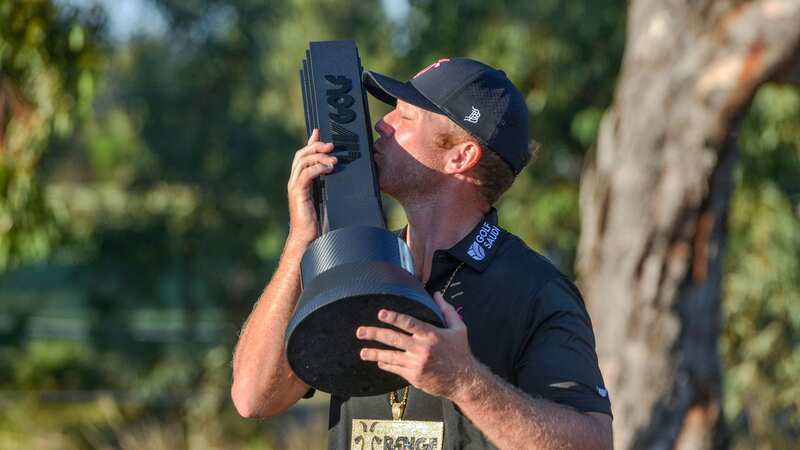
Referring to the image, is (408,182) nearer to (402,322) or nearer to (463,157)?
(463,157)

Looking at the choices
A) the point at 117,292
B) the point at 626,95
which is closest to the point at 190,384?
the point at 117,292

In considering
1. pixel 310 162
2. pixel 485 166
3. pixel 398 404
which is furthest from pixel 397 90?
pixel 398 404

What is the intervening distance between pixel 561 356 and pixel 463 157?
64 centimetres

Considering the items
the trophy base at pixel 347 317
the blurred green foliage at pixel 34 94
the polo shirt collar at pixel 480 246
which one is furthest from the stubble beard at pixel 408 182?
the blurred green foliage at pixel 34 94

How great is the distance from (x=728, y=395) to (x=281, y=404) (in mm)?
9312

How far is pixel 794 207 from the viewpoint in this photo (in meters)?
12.2

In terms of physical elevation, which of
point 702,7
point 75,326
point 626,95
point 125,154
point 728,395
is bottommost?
point 75,326

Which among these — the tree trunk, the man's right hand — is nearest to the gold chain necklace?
the man's right hand

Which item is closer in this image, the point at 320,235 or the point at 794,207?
the point at 320,235

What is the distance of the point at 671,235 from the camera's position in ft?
22.6

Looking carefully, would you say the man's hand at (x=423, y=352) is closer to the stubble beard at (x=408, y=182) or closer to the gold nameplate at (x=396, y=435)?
the gold nameplate at (x=396, y=435)

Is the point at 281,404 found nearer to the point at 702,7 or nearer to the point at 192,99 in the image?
the point at 702,7

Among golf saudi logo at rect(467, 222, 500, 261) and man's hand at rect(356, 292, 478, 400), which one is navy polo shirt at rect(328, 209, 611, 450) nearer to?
golf saudi logo at rect(467, 222, 500, 261)

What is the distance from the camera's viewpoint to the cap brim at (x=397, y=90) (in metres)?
3.09
